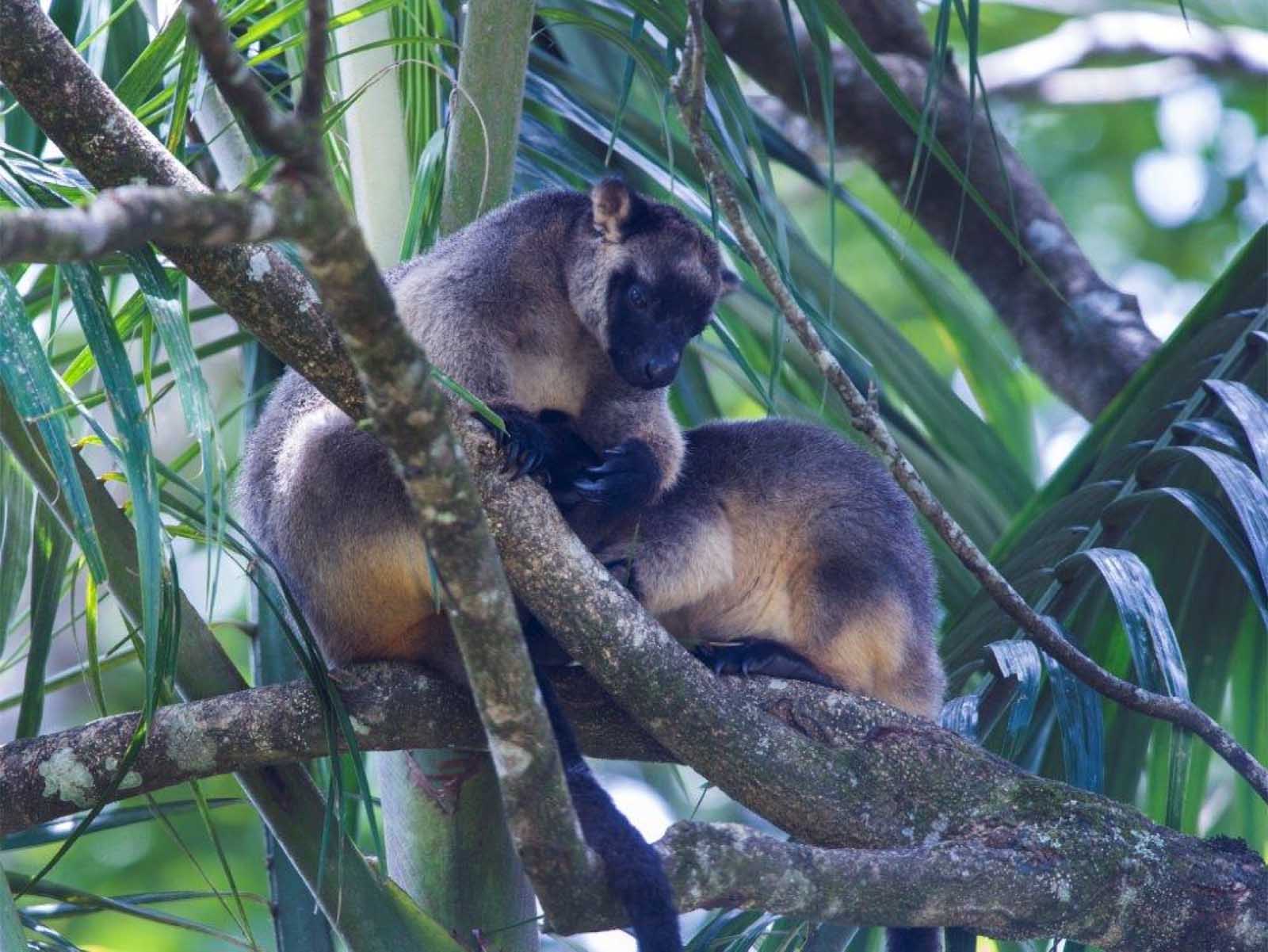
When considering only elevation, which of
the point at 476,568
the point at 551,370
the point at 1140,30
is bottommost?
the point at 476,568

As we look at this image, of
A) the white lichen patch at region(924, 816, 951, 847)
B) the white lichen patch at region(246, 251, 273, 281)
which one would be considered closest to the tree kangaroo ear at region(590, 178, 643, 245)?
the white lichen patch at region(246, 251, 273, 281)

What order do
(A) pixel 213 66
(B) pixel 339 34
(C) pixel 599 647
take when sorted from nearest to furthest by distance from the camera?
(A) pixel 213 66, (C) pixel 599 647, (B) pixel 339 34

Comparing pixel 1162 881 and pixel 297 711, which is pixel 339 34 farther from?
pixel 1162 881

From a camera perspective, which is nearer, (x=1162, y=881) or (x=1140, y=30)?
(x=1162, y=881)

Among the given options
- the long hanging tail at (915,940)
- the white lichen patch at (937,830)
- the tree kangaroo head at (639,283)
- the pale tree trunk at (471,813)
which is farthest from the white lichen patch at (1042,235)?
the white lichen patch at (937,830)

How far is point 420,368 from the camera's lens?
2074mm

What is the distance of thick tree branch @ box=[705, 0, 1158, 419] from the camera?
684cm

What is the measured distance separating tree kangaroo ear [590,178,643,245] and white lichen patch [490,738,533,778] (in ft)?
8.78

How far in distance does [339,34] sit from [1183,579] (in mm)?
3380

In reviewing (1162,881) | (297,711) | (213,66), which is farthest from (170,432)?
(213,66)

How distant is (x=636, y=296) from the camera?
482 centimetres

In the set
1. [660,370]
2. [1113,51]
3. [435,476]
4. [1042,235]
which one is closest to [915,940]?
[660,370]

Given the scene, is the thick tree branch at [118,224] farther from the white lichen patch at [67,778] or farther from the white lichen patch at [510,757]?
the white lichen patch at [67,778]

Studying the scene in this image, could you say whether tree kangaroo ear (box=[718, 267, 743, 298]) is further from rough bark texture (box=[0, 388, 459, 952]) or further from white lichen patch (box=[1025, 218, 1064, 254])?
white lichen patch (box=[1025, 218, 1064, 254])
